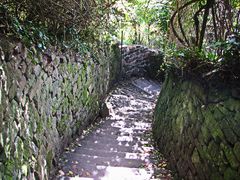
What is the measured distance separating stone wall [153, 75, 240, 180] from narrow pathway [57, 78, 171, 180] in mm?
433

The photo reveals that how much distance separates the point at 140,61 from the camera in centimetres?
1462

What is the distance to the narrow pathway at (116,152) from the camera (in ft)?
13.6

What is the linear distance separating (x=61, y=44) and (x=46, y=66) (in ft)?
2.96

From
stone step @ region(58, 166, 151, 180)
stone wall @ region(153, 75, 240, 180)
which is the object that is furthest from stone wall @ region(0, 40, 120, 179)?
stone wall @ region(153, 75, 240, 180)

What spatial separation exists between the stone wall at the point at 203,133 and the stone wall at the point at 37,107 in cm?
165

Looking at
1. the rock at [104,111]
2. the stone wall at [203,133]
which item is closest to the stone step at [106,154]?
the stone wall at [203,133]

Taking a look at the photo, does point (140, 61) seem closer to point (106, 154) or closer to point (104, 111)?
point (104, 111)

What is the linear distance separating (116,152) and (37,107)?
6.97 ft

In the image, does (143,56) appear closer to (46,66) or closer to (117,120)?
(117,120)

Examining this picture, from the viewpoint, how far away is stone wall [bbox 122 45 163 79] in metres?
13.9

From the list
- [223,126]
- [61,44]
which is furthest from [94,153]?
[223,126]

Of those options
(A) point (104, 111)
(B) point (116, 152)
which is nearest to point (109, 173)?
(B) point (116, 152)

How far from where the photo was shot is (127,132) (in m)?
6.67

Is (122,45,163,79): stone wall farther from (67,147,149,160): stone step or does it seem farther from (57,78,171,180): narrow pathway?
(67,147,149,160): stone step
